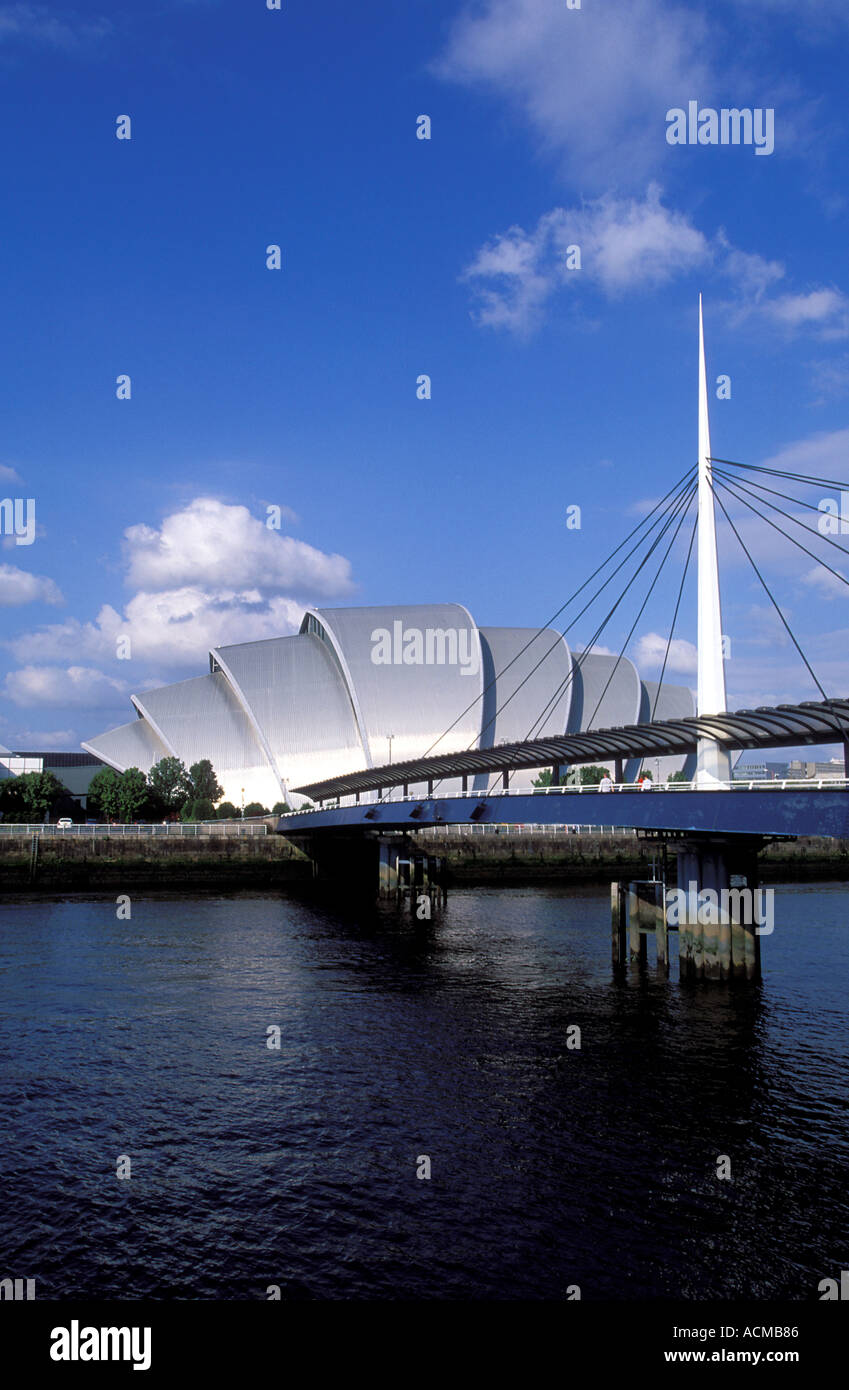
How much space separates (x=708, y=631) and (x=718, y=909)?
8598mm

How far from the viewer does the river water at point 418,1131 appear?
12445mm

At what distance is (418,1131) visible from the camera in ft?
56.2

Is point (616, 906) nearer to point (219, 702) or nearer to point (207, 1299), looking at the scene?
point (207, 1299)

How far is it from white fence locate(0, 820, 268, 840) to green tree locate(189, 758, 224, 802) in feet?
89.0

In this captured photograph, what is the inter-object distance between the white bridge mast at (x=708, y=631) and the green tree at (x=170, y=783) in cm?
7218

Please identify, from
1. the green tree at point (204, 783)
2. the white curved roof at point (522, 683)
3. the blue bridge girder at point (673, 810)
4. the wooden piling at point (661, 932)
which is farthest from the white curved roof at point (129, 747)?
the wooden piling at point (661, 932)

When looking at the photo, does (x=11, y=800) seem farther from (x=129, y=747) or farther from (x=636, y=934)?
(x=636, y=934)

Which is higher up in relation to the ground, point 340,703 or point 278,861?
point 340,703

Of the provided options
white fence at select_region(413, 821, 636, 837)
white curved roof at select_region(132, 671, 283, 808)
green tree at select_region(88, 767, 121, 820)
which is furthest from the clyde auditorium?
white fence at select_region(413, 821, 636, 837)

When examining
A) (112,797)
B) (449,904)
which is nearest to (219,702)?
(112,797)

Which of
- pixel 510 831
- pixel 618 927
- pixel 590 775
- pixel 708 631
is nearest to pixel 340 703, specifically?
pixel 590 775

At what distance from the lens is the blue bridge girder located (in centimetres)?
2000

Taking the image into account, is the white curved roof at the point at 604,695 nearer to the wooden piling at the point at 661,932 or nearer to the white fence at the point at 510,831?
the white fence at the point at 510,831

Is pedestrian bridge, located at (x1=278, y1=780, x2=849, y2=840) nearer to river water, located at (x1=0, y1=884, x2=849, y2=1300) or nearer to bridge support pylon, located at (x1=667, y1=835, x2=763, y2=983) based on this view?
bridge support pylon, located at (x1=667, y1=835, x2=763, y2=983)
